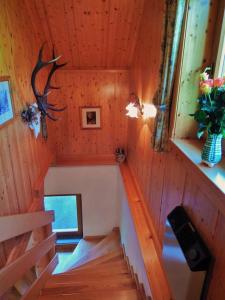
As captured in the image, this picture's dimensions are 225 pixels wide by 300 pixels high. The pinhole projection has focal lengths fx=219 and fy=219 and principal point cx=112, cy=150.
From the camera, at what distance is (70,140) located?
15.0 ft

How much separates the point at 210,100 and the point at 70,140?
356 centimetres

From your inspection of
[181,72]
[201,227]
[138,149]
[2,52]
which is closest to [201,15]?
[181,72]

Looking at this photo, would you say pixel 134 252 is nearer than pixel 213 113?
No

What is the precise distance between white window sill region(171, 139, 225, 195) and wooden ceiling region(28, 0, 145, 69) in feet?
6.72

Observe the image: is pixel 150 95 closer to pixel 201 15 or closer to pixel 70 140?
pixel 201 15

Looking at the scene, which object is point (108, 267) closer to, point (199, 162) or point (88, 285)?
point (88, 285)

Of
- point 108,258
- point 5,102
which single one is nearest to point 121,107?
point 5,102

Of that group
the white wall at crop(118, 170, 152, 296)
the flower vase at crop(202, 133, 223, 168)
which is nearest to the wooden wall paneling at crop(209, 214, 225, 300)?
the flower vase at crop(202, 133, 223, 168)

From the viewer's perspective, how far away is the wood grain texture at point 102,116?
4.17m

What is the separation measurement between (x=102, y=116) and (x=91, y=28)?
1682 millimetres

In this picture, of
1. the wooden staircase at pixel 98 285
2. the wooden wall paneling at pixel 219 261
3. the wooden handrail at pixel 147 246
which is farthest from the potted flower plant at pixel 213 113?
the wooden staircase at pixel 98 285

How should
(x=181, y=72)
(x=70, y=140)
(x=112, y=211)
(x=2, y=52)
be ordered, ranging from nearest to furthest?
1. (x=181, y=72)
2. (x=2, y=52)
3. (x=70, y=140)
4. (x=112, y=211)

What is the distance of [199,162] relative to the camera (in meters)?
1.45

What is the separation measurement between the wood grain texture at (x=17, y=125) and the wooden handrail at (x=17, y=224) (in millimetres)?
205
